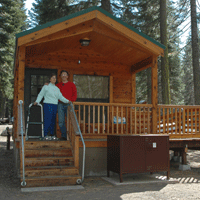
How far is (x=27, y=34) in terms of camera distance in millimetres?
7391

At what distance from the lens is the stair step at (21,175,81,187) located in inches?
236

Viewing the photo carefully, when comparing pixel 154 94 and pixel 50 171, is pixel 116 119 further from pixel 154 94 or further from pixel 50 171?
pixel 50 171

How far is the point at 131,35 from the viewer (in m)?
8.02

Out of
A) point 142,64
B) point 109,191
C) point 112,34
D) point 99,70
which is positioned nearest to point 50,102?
point 112,34

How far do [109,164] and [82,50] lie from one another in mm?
4347

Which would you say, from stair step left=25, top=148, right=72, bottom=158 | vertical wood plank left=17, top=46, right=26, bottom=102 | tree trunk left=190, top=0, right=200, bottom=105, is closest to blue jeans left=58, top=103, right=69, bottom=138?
stair step left=25, top=148, right=72, bottom=158

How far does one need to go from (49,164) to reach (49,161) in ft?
0.23

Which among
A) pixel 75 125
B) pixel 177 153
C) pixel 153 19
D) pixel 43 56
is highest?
pixel 153 19

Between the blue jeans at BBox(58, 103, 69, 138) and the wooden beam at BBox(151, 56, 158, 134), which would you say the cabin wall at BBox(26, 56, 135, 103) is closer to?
the blue jeans at BBox(58, 103, 69, 138)

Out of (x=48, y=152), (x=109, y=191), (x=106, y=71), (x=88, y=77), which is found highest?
(x=106, y=71)

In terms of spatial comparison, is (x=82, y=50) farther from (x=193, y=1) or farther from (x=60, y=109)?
(x=193, y=1)

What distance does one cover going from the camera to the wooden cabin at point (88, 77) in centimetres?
687

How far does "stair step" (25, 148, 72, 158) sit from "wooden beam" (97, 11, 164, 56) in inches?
137

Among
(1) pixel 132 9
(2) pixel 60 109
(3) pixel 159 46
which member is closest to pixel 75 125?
(2) pixel 60 109
